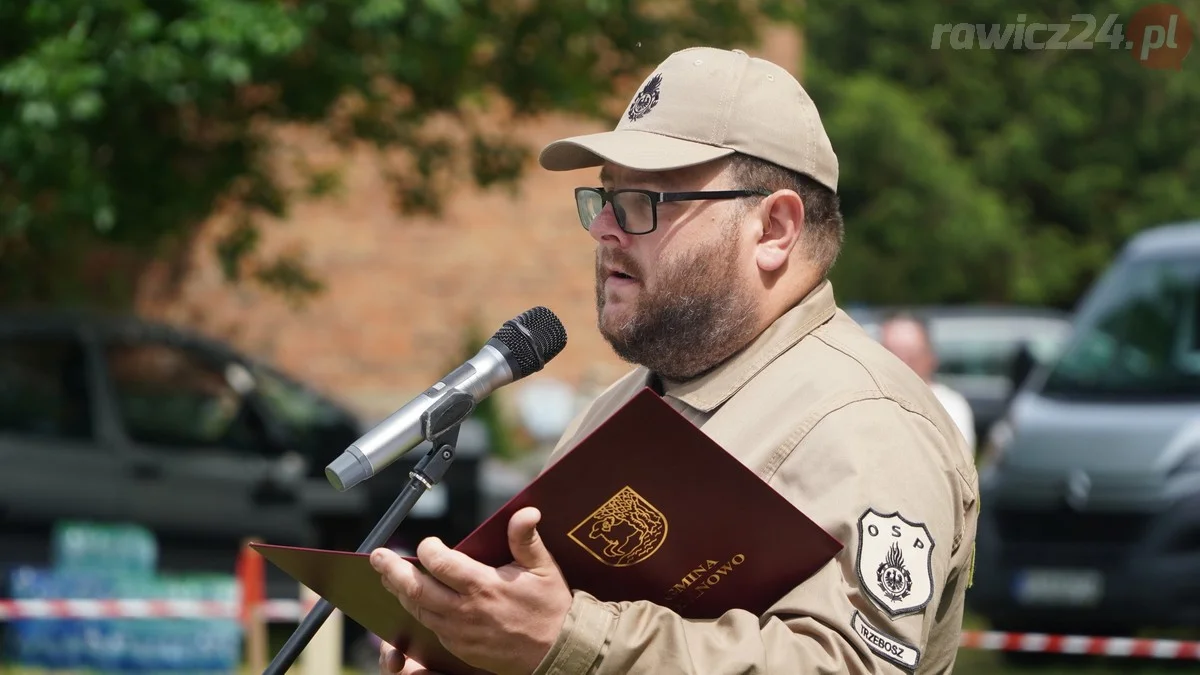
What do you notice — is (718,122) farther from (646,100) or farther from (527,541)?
(527,541)

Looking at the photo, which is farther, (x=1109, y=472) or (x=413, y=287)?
(x=413, y=287)

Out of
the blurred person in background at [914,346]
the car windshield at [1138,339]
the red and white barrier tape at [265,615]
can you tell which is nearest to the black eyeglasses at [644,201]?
the red and white barrier tape at [265,615]

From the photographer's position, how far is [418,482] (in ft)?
8.19

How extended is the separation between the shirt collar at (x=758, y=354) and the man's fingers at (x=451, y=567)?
1.88 feet

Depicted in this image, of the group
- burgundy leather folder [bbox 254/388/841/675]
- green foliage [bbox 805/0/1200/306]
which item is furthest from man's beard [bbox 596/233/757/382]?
green foliage [bbox 805/0/1200/306]

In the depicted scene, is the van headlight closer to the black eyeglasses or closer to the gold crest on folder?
the black eyeglasses

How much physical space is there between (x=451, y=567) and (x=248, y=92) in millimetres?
7260

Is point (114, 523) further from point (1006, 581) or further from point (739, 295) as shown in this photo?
point (739, 295)

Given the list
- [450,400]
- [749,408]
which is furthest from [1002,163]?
[450,400]

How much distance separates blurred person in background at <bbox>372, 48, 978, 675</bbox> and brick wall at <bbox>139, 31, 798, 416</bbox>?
49.1 feet

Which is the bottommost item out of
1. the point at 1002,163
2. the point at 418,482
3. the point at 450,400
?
the point at 418,482

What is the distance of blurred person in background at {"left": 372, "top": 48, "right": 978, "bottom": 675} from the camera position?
2.21 metres

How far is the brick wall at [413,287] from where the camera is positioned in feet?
59.0

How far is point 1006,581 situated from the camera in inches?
342
